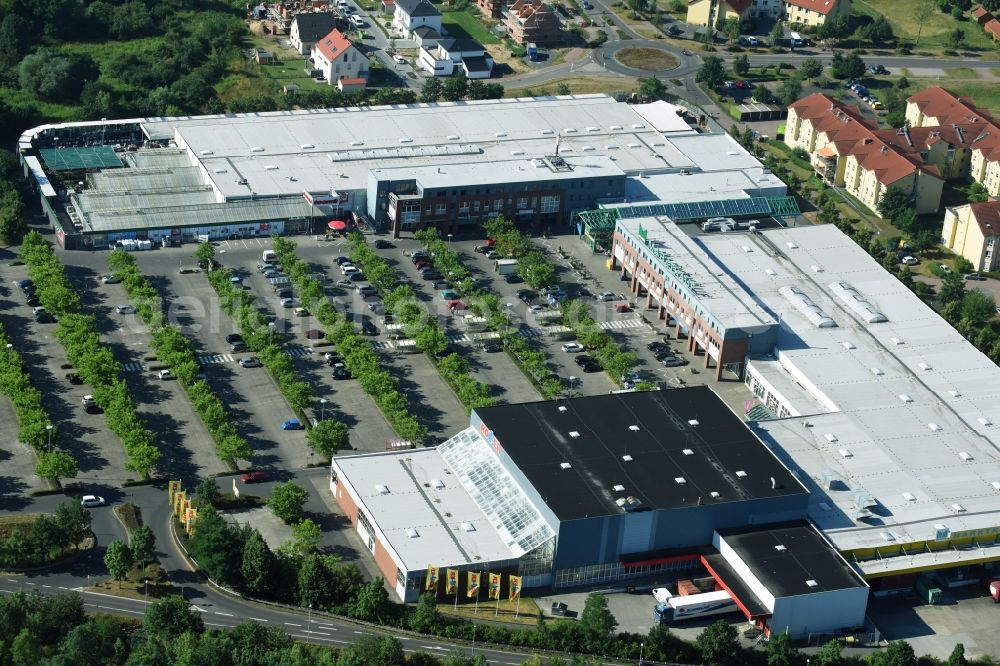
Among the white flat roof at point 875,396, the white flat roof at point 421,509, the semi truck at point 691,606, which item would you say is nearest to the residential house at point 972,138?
the white flat roof at point 875,396

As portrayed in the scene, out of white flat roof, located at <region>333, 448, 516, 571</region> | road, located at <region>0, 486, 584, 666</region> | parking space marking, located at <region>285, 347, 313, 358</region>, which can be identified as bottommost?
road, located at <region>0, 486, 584, 666</region>

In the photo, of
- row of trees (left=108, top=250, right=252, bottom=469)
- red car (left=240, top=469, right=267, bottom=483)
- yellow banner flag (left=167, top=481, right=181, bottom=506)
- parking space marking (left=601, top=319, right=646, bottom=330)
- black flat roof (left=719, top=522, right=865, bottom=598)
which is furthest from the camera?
parking space marking (left=601, top=319, right=646, bottom=330)

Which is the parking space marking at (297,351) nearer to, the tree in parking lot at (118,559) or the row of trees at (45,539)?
the row of trees at (45,539)

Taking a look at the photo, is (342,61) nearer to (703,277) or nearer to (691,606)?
(703,277)

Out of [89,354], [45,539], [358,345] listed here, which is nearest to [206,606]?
[45,539]

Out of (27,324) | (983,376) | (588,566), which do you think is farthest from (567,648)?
(27,324)

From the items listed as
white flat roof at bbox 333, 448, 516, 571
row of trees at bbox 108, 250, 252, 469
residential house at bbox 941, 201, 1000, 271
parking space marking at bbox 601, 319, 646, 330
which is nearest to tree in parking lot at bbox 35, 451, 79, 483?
row of trees at bbox 108, 250, 252, 469

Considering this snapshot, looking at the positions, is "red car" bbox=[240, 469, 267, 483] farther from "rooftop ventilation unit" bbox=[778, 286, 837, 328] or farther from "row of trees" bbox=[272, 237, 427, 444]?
"rooftop ventilation unit" bbox=[778, 286, 837, 328]
